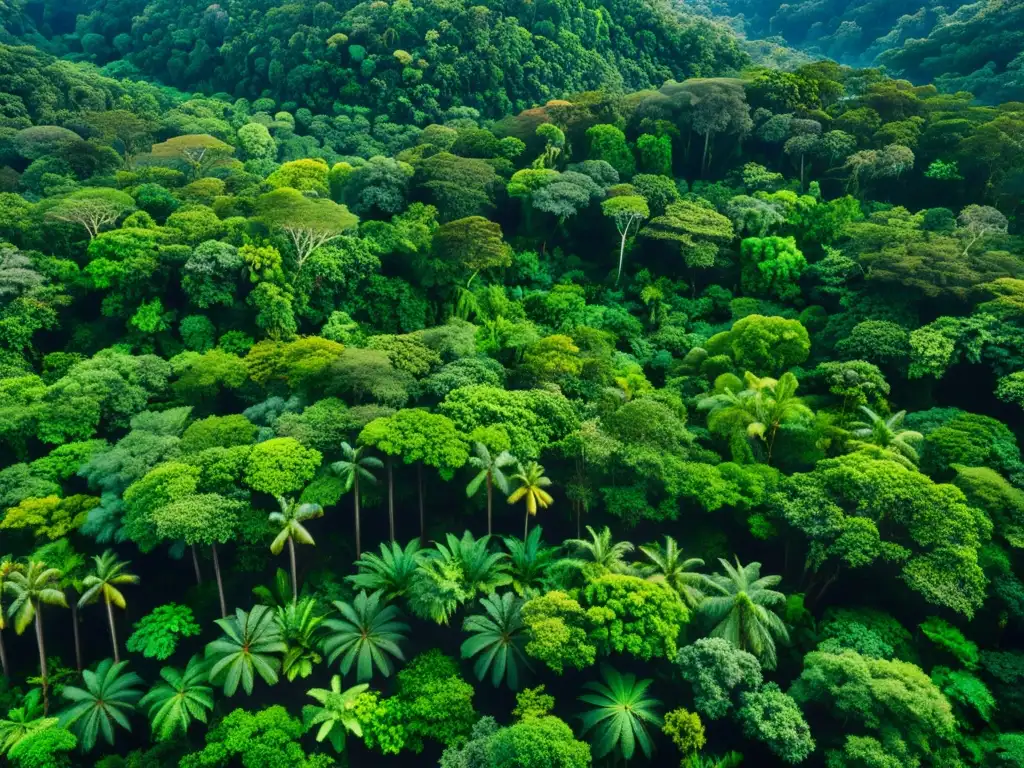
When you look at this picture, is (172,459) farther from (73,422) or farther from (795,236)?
(795,236)

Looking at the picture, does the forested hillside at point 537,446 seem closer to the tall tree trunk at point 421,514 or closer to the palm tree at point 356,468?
the palm tree at point 356,468

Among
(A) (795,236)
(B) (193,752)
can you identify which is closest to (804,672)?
(B) (193,752)

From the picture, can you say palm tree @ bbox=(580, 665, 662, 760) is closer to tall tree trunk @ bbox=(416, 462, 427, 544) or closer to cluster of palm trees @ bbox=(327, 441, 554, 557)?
cluster of palm trees @ bbox=(327, 441, 554, 557)

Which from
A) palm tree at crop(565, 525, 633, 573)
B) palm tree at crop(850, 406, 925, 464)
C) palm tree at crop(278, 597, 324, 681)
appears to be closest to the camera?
palm tree at crop(565, 525, 633, 573)

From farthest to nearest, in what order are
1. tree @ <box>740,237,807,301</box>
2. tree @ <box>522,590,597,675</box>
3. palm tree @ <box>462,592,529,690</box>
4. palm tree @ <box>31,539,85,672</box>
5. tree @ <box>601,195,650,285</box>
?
tree @ <box>601,195,650,285</box>, tree @ <box>740,237,807,301</box>, palm tree @ <box>31,539,85,672</box>, palm tree @ <box>462,592,529,690</box>, tree @ <box>522,590,597,675</box>

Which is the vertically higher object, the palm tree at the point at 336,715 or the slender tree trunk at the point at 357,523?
the slender tree trunk at the point at 357,523

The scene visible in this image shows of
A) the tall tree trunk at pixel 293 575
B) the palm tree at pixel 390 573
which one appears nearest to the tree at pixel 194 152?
the tall tree trunk at pixel 293 575

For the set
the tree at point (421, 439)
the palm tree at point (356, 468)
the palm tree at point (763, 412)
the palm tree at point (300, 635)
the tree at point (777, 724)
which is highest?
the palm tree at point (763, 412)

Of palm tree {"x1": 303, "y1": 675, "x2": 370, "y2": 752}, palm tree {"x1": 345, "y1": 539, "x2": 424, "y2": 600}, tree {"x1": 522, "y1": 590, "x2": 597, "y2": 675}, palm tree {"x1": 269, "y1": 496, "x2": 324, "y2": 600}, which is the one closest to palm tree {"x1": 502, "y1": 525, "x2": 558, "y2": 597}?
tree {"x1": 522, "y1": 590, "x2": 597, "y2": 675}
